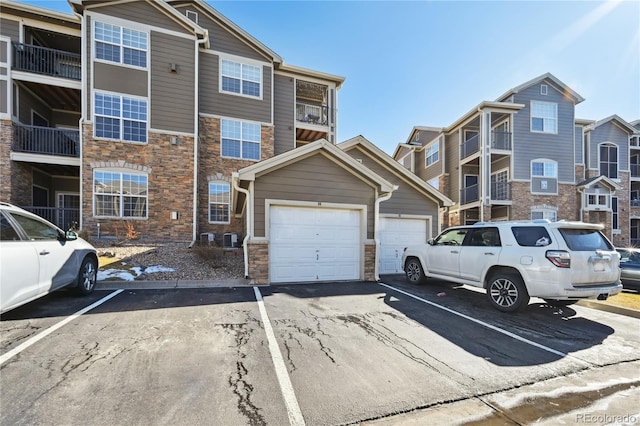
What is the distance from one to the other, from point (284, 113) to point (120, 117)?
25.7ft

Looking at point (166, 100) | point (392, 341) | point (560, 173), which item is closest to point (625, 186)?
point (560, 173)

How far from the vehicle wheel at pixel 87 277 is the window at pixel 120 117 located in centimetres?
808

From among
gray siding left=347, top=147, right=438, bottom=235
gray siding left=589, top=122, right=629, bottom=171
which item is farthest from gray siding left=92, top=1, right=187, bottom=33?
gray siding left=589, top=122, right=629, bottom=171

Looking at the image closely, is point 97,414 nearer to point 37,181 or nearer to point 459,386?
point 459,386

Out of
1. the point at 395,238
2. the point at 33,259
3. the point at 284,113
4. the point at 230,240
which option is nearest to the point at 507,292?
the point at 395,238

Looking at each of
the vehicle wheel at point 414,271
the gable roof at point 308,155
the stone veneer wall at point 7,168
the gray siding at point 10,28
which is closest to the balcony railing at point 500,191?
the vehicle wheel at point 414,271

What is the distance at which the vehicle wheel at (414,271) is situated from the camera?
8.30 m

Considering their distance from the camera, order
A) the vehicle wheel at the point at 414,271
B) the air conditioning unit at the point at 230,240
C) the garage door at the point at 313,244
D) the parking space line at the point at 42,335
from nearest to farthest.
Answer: the parking space line at the point at 42,335 → the garage door at the point at 313,244 → the vehicle wheel at the point at 414,271 → the air conditioning unit at the point at 230,240

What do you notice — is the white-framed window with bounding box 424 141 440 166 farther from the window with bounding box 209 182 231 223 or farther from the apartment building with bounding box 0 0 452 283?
the window with bounding box 209 182 231 223

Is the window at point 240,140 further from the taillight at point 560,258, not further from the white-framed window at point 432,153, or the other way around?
the white-framed window at point 432,153

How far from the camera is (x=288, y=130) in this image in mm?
16141

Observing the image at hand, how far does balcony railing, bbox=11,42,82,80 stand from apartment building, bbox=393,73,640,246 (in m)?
22.2

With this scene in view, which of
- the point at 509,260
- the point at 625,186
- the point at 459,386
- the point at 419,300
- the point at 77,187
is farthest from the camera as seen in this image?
the point at 625,186

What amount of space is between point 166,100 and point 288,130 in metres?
6.17
